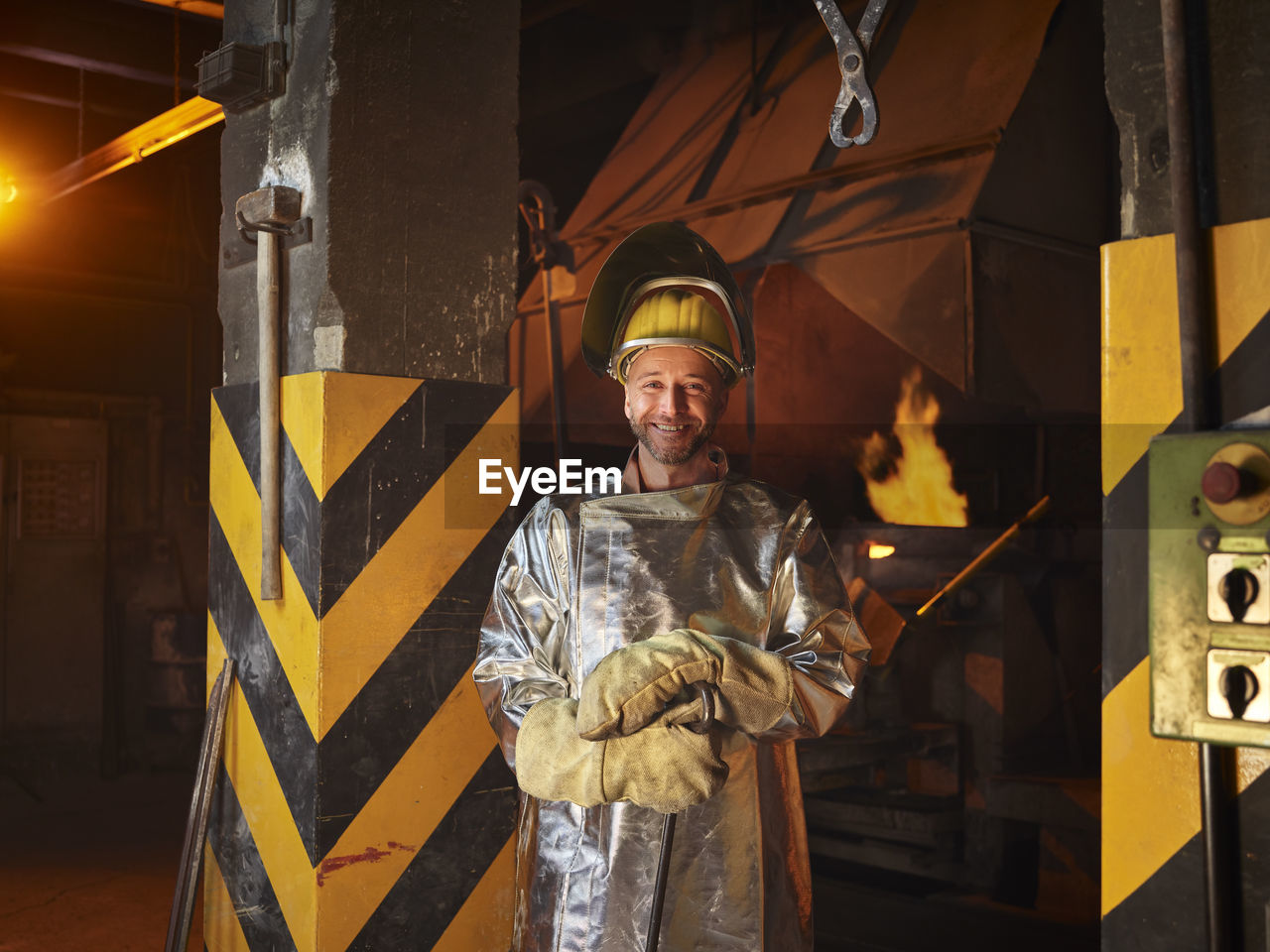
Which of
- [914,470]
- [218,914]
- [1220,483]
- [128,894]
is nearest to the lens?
[1220,483]

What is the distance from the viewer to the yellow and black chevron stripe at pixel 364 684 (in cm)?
250

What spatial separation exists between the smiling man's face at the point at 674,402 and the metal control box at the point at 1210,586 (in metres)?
0.93

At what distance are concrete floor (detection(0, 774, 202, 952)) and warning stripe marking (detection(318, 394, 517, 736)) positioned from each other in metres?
2.49

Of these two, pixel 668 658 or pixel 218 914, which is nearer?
pixel 668 658

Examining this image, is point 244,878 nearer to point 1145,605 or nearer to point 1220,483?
point 1145,605

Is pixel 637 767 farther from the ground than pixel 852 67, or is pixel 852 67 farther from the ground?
pixel 852 67

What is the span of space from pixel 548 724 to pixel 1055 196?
3010 mm

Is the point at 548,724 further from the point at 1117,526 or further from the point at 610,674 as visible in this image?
the point at 1117,526

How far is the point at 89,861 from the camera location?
5.55 metres

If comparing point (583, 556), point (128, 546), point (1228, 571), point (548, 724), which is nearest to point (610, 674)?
point (548, 724)

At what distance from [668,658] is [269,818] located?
1.32 metres

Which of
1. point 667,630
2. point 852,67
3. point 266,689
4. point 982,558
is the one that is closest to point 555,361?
point 982,558

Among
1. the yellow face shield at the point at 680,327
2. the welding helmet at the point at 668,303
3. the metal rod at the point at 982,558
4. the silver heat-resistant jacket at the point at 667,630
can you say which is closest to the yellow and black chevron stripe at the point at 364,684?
the silver heat-resistant jacket at the point at 667,630

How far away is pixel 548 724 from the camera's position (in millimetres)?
1920
